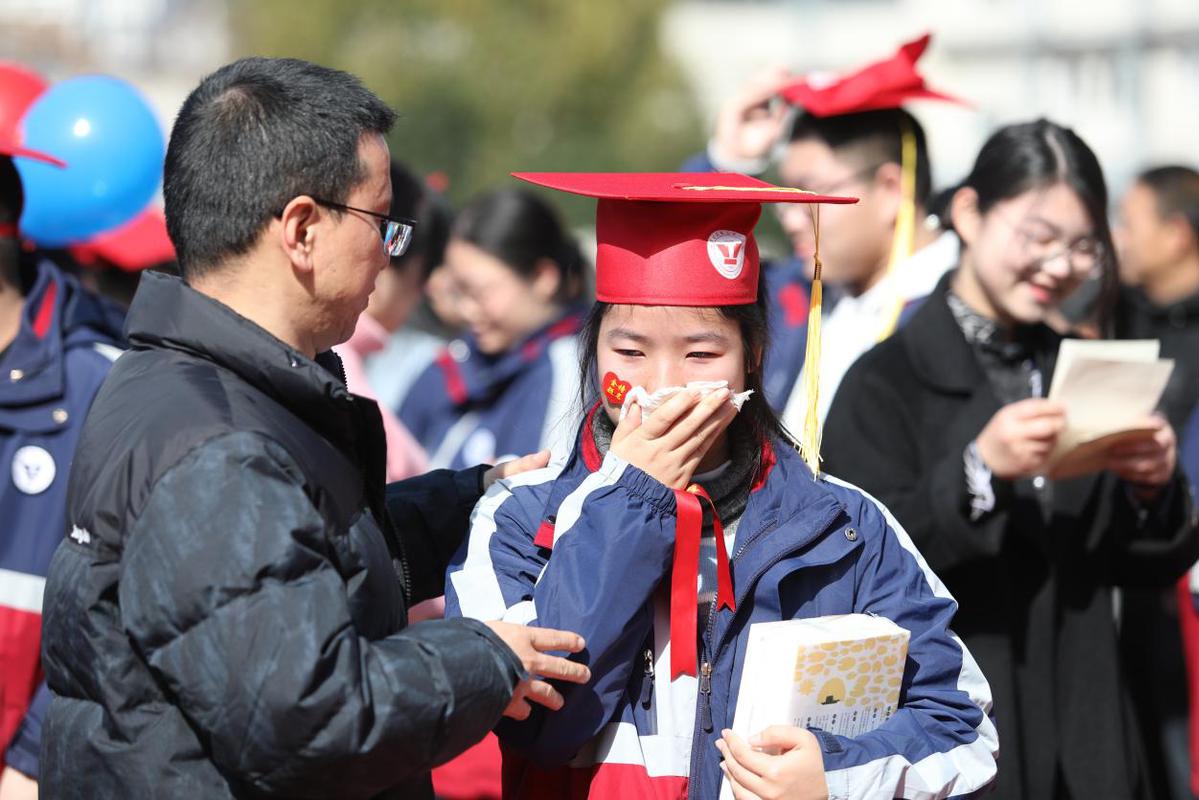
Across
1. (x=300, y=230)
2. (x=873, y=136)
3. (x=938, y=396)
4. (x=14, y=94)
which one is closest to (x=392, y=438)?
(x=14, y=94)

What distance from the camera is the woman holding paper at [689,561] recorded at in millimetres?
2609

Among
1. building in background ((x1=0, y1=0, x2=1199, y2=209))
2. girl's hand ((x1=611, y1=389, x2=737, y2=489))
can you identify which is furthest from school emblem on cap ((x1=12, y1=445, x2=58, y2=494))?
building in background ((x1=0, y1=0, x2=1199, y2=209))

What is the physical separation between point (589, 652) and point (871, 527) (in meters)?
0.62

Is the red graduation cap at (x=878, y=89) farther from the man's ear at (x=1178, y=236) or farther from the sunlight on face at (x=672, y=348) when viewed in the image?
the man's ear at (x=1178, y=236)

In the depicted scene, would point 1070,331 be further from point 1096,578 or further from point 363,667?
point 363,667

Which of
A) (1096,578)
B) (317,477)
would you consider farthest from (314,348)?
(1096,578)

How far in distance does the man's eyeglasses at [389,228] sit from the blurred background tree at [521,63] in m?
31.8

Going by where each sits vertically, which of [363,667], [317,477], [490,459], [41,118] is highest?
[41,118]

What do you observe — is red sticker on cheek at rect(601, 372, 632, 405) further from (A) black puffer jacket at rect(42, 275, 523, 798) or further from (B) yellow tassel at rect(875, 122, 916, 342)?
(B) yellow tassel at rect(875, 122, 916, 342)

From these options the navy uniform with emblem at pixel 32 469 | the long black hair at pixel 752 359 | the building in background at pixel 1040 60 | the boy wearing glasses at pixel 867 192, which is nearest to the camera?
the long black hair at pixel 752 359

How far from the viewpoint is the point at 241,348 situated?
2438mm

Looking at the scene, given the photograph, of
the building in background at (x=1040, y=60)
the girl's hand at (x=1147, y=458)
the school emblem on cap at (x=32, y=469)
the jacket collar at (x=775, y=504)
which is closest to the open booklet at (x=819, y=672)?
the jacket collar at (x=775, y=504)

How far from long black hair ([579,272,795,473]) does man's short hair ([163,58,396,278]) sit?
672 mm

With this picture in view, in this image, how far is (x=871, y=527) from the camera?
2844 mm
